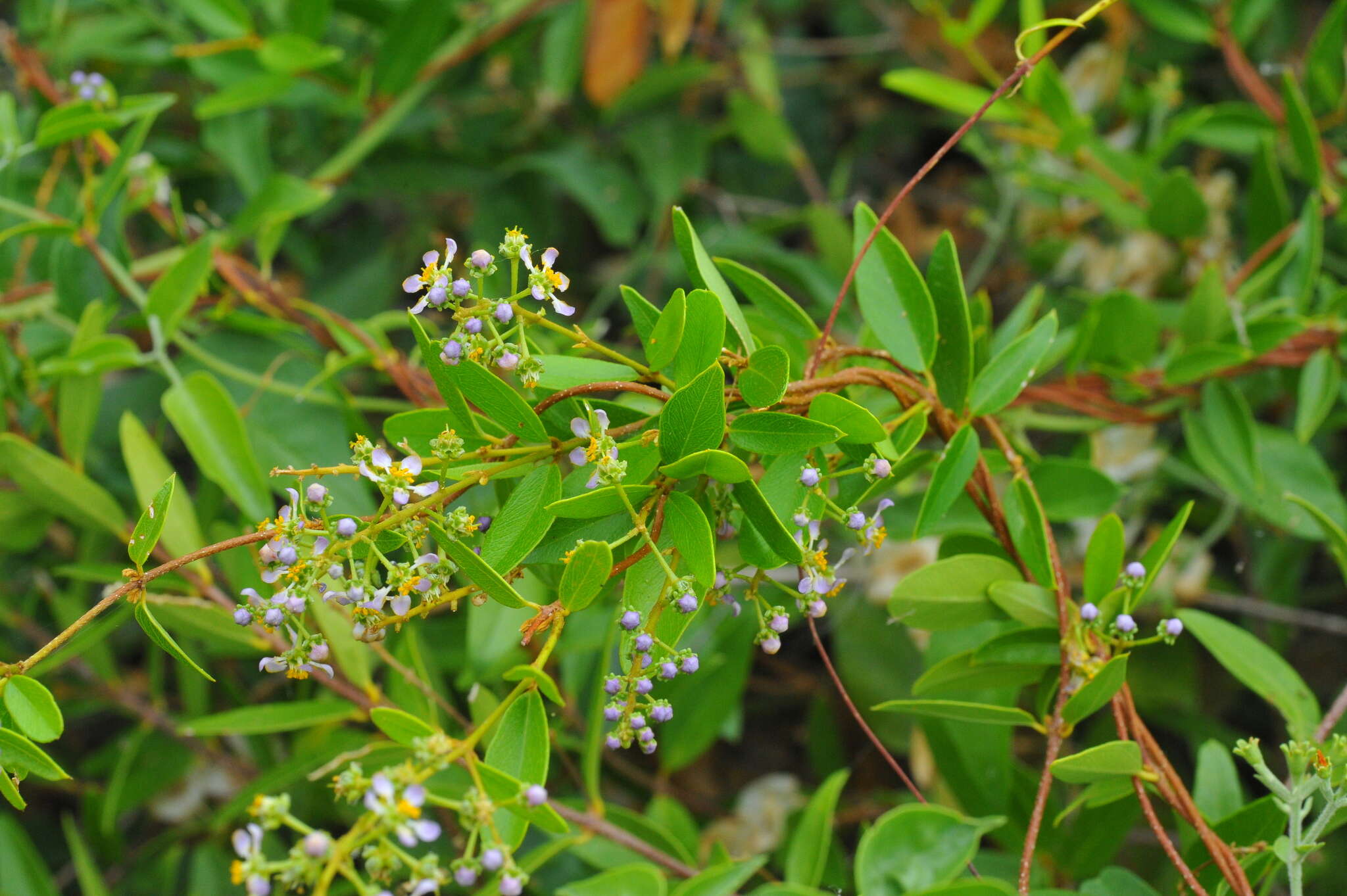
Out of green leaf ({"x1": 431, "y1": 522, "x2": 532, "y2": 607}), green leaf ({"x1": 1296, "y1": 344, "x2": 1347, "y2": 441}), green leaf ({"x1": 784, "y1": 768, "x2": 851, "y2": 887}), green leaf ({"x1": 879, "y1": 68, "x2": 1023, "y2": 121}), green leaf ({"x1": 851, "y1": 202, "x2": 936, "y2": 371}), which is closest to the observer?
green leaf ({"x1": 431, "y1": 522, "x2": 532, "y2": 607})

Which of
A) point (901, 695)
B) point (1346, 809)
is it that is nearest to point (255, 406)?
point (901, 695)

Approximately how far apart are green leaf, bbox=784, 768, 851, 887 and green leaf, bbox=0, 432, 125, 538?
0.80 m

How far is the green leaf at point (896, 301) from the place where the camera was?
0.88 metres

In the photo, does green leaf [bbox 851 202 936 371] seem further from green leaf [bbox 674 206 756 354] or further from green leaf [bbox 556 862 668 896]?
green leaf [bbox 556 862 668 896]

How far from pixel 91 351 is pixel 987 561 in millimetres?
934

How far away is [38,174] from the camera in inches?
59.9

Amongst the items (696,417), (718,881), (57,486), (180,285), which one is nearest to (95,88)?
(180,285)

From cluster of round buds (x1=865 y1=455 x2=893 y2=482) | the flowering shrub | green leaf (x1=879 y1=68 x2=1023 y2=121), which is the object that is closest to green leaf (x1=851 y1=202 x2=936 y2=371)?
the flowering shrub

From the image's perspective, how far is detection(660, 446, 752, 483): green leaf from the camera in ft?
2.17

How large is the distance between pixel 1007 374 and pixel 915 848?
405mm

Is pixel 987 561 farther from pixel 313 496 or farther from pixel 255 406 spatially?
pixel 255 406

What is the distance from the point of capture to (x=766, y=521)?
27.0 inches

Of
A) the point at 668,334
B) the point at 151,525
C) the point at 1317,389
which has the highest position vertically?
the point at 668,334

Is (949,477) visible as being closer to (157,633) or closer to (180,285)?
(157,633)
